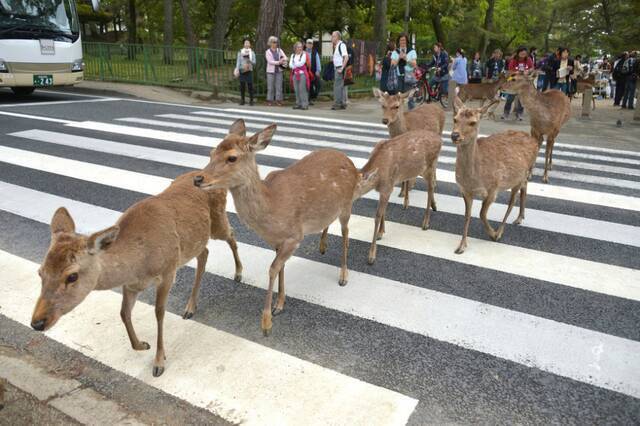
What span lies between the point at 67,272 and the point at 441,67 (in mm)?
18268

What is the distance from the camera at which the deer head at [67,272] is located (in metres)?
2.83

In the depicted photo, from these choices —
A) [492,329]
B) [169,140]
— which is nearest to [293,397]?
[492,329]

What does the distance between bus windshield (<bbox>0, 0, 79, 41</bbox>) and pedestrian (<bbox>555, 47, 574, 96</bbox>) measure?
15145mm

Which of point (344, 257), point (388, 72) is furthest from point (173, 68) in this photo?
point (344, 257)

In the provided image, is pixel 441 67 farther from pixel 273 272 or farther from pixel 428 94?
pixel 273 272

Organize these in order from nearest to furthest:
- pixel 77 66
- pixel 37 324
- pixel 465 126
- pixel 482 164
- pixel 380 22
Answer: pixel 37 324 → pixel 465 126 → pixel 482 164 → pixel 77 66 → pixel 380 22

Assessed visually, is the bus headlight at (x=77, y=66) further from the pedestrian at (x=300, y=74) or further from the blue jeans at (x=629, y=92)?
the blue jeans at (x=629, y=92)

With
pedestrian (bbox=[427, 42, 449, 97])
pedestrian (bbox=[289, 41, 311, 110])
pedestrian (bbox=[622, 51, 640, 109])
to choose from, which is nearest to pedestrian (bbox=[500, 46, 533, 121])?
pedestrian (bbox=[427, 42, 449, 97])

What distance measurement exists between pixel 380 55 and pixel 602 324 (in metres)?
22.4

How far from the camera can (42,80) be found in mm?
14578

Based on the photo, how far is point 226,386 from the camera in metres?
3.22

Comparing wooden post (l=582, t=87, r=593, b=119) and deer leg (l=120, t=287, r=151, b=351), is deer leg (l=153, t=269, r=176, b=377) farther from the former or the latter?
wooden post (l=582, t=87, r=593, b=119)

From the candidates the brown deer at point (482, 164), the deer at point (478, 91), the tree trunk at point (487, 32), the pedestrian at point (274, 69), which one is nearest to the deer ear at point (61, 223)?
the brown deer at point (482, 164)

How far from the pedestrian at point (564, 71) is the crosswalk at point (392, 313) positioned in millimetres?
9374
